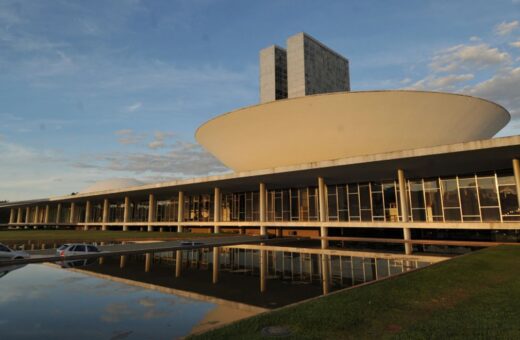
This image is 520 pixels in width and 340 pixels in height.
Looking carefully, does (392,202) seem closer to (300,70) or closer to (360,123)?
(360,123)

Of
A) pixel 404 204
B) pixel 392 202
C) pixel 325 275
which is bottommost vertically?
pixel 325 275

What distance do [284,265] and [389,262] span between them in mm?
5661

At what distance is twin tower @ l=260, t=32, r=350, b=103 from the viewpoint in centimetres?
10350

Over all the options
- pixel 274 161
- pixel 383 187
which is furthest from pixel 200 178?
pixel 383 187

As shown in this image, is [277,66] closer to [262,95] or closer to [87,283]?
[262,95]

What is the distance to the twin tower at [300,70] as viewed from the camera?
340 feet

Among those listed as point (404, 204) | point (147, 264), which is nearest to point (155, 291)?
point (147, 264)

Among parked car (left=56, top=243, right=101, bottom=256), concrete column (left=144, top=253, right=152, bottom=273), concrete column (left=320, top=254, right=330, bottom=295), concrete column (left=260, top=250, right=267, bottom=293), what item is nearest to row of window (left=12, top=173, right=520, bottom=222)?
concrete column (left=320, top=254, right=330, bottom=295)

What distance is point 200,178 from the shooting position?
40.4 meters

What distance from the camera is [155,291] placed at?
11289 millimetres

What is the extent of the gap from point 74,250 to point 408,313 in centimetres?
2002

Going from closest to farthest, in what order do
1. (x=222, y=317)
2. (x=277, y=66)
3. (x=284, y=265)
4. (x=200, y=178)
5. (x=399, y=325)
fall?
(x=399, y=325)
(x=222, y=317)
(x=284, y=265)
(x=200, y=178)
(x=277, y=66)

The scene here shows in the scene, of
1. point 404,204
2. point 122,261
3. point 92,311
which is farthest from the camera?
point 404,204

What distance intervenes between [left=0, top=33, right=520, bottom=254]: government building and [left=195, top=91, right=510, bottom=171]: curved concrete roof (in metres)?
0.10
